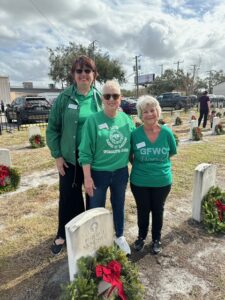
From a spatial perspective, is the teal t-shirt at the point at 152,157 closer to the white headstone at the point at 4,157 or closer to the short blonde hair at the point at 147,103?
the short blonde hair at the point at 147,103

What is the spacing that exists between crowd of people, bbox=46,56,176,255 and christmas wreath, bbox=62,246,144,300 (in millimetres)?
562

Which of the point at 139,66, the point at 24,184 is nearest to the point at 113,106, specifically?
the point at 24,184

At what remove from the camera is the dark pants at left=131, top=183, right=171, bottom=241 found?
279cm

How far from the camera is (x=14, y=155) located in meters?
7.85

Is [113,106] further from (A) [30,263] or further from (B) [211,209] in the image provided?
(B) [211,209]

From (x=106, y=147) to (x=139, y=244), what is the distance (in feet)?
4.25

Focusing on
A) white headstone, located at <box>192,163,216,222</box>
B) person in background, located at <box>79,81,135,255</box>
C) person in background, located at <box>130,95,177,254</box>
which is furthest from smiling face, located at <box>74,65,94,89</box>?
white headstone, located at <box>192,163,216,222</box>

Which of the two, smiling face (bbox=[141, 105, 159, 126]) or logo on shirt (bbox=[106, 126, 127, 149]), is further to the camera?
smiling face (bbox=[141, 105, 159, 126])

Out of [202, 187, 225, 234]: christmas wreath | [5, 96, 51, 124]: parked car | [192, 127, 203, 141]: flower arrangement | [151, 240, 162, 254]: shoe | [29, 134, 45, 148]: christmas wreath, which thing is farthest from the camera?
[5, 96, 51, 124]: parked car

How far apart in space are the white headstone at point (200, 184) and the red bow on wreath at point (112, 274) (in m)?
1.86

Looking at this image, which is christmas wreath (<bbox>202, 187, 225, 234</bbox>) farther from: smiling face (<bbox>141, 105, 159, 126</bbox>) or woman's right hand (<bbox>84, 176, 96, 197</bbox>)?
woman's right hand (<bbox>84, 176, 96, 197</bbox>)

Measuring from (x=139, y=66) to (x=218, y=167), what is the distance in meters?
48.5

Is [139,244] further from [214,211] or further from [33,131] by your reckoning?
[33,131]

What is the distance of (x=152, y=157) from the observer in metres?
2.66
